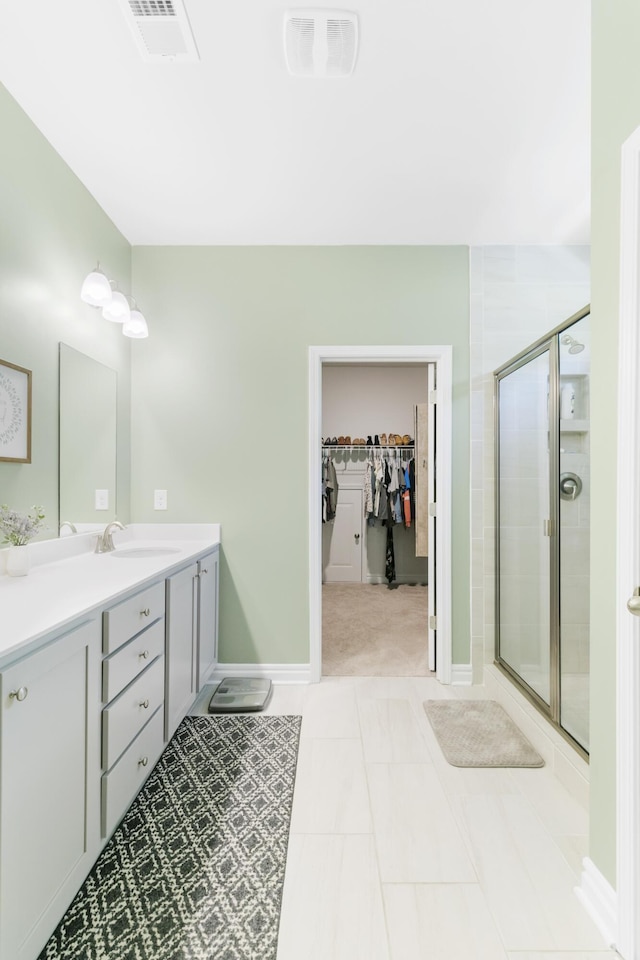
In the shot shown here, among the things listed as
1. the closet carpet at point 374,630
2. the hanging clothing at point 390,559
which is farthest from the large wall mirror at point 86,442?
the hanging clothing at point 390,559

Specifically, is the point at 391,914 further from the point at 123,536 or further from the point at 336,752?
the point at 123,536

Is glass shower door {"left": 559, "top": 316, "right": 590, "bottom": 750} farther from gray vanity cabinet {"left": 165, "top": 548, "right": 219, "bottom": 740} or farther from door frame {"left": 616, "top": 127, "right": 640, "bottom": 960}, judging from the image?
gray vanity cabinet {"left": 165, "top": 548, "right": 219, "bottom": 740}

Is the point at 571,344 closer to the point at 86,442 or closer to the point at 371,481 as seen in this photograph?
the point at 86,442

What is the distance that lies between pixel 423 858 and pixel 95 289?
2555mm

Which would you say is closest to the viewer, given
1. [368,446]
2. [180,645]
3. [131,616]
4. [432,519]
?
[131,616]

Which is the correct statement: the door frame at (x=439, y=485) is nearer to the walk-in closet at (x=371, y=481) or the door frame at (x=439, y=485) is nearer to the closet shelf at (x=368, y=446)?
the walk-in closet at (x=371, y=481)

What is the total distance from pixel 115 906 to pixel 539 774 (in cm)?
161

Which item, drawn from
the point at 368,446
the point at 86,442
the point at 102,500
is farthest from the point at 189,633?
the point at 368,446

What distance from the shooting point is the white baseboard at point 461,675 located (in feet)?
9.09

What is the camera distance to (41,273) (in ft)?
6.41

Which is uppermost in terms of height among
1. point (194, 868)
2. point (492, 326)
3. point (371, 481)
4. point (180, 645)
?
point (492, 326)

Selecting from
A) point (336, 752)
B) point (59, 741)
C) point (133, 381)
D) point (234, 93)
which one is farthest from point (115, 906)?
point (234, 93)

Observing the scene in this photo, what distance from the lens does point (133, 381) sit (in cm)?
282

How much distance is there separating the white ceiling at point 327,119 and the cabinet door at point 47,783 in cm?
188
